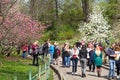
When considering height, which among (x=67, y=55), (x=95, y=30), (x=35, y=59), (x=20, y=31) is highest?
(x=95, y=30)

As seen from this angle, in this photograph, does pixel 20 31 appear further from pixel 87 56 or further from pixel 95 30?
pixel 95 30

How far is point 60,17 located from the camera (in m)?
73.4

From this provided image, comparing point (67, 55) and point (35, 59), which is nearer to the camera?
point (67, 55)

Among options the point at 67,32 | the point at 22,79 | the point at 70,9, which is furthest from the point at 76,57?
the point at 70,9

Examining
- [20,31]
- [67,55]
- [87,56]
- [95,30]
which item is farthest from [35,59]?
[95,30]

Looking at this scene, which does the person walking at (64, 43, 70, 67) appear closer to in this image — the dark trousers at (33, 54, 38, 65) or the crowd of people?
the crowd of people

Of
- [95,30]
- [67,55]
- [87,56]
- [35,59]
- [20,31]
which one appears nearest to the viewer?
[87,56]

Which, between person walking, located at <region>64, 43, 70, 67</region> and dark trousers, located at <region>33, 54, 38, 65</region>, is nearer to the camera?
person walking, located at <region>64, 43, 70, 67</region>

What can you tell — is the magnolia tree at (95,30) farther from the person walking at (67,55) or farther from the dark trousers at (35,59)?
the person walking at (67,55)

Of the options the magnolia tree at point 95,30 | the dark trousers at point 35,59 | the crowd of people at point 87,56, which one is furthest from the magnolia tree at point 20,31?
the magnolia tree at point 95,30

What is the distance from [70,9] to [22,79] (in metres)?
54.6

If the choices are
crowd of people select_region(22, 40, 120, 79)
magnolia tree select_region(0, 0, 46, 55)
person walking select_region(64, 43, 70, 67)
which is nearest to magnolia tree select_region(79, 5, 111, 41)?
magnolia tree select_region(0, 0, 46, 55)

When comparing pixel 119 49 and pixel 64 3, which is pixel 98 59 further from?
pixel 64 3

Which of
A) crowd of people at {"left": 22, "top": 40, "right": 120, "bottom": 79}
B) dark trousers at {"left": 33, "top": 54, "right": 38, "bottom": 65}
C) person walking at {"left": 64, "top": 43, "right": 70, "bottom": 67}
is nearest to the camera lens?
crowd of people at {"left": 22, "top": 40, "right": 120, "bottom": 79}
